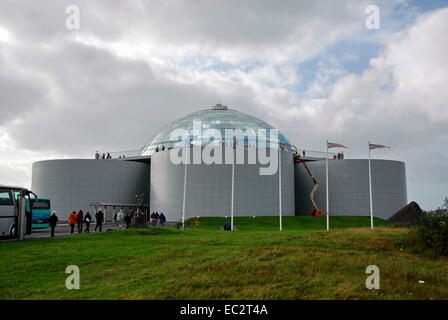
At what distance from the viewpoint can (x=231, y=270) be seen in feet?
A: 41.9

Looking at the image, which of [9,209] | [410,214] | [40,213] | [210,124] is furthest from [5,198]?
[210,124]

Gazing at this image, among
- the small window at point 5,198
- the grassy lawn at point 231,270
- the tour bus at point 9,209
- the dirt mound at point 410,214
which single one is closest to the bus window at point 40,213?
the tour bus at point 9,209

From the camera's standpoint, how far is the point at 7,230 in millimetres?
24109

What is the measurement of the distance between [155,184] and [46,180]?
701 inches

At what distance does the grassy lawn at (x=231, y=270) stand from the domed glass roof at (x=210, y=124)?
4655 cm

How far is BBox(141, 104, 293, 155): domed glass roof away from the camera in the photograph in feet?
220

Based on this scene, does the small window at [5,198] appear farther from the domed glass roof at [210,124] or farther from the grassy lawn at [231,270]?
the domed glass roof at [210,124]

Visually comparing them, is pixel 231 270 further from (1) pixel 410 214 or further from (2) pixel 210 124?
(2) pixel 210 124

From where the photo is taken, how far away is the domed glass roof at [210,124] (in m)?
67.1

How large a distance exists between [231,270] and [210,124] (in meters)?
55.7

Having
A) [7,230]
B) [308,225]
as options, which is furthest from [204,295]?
[308,225]

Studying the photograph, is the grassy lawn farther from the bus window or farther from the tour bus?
the bus window

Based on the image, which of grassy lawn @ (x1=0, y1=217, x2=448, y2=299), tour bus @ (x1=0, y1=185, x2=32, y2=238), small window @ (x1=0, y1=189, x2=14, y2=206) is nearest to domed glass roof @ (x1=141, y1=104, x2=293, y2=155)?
tour bus @ (x1=0, y1=185, x2=32, y2=238)
